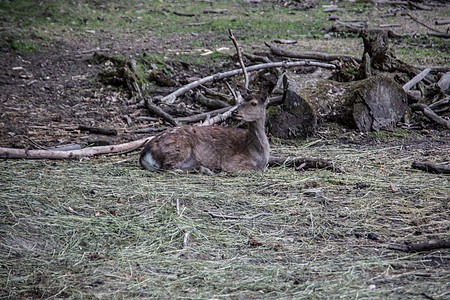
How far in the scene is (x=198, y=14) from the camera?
1698 centimetres

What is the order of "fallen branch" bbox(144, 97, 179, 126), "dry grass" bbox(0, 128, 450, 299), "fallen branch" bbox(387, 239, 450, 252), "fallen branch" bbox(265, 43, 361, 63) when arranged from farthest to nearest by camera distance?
1. "fallen branch" bbox(265, 43, 361, 63)
2. "fallen branch" bbox(144, 97, 179, 126)
3. "fallen branch" bbox(387, 239, 450, 252)
4. "dry grass" bbox(0, 128, 450, 299)

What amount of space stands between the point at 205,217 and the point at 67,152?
304cm

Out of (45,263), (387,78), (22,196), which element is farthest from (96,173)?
(387,78)

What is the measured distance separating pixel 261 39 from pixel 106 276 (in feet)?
37.6

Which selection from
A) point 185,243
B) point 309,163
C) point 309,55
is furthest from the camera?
point 309,55

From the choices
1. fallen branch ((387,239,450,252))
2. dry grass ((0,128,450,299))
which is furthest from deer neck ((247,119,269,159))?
fallen branch ((387,239,450,252))

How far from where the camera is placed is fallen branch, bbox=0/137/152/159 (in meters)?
6.50

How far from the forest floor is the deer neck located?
38 cm

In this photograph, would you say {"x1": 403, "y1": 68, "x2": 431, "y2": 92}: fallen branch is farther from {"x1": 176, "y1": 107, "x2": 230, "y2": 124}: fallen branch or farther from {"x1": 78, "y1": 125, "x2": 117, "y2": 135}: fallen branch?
{"x1": 78, "y1": 125, "x2": 117, "y2": 135}: fallen branch

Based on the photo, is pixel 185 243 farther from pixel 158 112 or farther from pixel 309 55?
pixel 309 55

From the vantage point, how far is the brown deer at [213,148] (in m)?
6.50

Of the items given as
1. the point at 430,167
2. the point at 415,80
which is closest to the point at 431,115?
the point at 415,80

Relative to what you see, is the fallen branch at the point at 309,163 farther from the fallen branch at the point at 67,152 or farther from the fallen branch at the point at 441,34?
the fallen branch at the point at 441,34

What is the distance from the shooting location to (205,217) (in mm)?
4715
